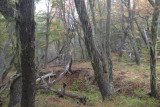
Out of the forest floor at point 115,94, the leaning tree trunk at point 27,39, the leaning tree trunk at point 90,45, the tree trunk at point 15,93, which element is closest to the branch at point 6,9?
the leaning tree trunk at point 27,39

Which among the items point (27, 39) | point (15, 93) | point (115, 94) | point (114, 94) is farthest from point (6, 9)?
point (115, 94)

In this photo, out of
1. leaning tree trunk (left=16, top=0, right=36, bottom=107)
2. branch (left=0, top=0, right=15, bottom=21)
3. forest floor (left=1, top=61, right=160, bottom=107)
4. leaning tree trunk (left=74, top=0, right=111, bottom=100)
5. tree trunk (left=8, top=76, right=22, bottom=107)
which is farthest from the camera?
forest floor (left=1, top=61, right=160, bottom=107)

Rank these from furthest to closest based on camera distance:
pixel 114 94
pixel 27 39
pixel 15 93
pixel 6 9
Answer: pixel 114 94, pixel 15 93, pixel 6 9, pixel 27 39

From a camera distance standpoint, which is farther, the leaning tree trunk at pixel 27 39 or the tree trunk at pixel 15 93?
the tree trunk at pixel 15 93

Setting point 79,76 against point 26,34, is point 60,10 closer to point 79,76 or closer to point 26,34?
point 79,76

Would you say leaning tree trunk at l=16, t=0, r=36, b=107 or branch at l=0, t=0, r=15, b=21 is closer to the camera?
leaning tree trunk at l=16, t=0, r=36, b=107

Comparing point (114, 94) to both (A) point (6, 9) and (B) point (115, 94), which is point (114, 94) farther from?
(A) point (6, 9)

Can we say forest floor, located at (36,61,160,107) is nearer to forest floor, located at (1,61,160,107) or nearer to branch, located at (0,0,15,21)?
forest floor, located at (1,61,160,107)

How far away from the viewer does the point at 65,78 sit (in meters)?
11.9

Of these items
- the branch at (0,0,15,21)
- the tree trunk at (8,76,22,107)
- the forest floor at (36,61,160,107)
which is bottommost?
the forest floor at (36,61,160,107)

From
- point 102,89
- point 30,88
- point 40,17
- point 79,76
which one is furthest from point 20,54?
point 40,17

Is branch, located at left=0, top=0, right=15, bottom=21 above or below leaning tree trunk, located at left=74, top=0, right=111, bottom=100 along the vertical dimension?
above

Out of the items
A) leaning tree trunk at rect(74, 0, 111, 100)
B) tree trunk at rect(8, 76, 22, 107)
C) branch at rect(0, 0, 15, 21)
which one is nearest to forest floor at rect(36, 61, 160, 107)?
leaning tree trunk at rect(74, 0, 111, 100)

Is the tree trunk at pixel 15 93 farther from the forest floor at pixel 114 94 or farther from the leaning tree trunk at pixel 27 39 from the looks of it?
the leaning tree trunk at pixel 27 39
